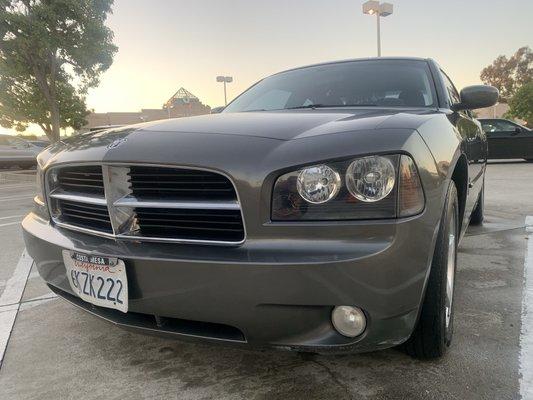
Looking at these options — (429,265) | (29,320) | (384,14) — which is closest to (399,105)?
(429,265)

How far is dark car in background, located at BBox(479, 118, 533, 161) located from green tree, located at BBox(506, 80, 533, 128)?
2946 cm

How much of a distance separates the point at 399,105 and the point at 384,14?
51.0 feet

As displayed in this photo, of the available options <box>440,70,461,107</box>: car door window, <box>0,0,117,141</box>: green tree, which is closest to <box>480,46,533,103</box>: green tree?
<box>0,0,117,141</box>: green tree

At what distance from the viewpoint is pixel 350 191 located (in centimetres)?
162

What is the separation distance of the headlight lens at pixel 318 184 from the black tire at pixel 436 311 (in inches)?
20.9

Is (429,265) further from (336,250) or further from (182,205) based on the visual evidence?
(182,205)

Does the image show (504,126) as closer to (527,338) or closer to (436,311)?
(527,338)

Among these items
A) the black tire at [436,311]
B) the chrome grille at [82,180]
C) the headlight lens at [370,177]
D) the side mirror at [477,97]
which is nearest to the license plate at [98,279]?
the chrome grille at [82,180]

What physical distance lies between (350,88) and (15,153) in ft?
60.6

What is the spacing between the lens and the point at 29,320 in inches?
112

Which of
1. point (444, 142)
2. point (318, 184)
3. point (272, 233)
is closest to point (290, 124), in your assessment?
point (318, 184)

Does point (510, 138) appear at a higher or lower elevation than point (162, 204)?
lower

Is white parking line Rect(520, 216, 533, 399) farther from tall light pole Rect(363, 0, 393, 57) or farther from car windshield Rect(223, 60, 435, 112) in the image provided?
→ tall light pole Rect(363, 0, 393, 57)

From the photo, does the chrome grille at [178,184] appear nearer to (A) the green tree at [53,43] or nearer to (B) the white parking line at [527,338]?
(B) the white parking line at [527,338]
